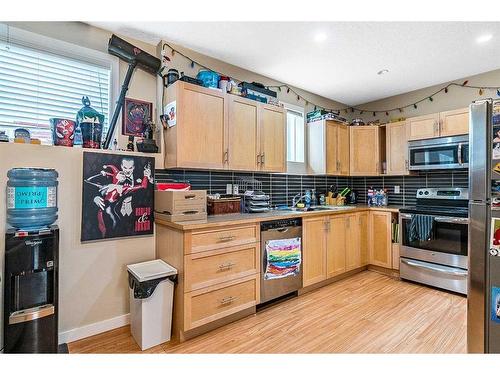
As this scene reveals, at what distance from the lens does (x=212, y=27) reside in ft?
7.66

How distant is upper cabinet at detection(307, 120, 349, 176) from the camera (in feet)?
12.3

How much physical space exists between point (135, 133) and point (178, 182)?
604 mm

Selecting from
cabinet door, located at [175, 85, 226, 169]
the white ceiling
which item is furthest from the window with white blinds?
cabinet door, located at [175, 85, 226, 169]

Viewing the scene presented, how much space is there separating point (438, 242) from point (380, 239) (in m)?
0.69

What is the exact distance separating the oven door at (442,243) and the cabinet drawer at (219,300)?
209 centimetres

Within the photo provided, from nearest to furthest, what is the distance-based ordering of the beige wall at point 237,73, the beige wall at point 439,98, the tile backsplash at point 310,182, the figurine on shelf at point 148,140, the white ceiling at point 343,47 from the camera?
the white ceiling at point 343,47
the figurine on shelf at point 148,140
the beige wall at point 237,73
the tile backsplash at point 310,182
the beige wall at point 439,98

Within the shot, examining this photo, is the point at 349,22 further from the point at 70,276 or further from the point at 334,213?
→ the point at 70,276

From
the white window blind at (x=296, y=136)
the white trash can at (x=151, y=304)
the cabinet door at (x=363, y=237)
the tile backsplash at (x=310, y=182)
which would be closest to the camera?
the white trash can at (x=151, y=304)

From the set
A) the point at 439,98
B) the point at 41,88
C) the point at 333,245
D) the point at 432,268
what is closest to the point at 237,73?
the point at 41,88

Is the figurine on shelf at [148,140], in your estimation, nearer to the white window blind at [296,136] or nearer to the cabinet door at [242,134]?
the cabinet door at [242,134]

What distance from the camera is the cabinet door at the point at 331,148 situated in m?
3.77

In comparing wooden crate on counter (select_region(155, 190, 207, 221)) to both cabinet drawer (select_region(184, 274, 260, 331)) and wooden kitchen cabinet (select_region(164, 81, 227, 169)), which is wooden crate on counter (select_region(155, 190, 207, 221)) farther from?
cabinet drawer (select_region(184, 274, 260, 331))

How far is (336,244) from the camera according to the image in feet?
10.7

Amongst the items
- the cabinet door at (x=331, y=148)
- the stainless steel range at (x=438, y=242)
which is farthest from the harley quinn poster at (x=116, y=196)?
the stainless steel range at (x=438, y=242)
